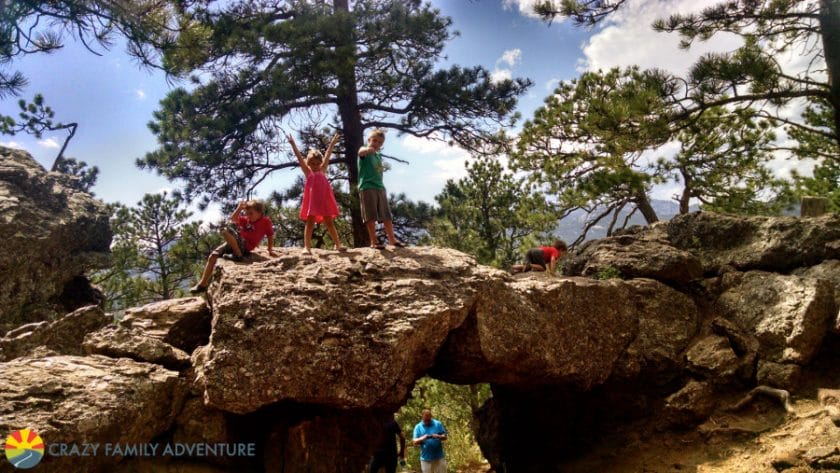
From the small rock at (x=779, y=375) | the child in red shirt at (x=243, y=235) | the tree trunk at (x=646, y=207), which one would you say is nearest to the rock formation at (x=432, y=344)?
the small rock at (x=779, y=375)

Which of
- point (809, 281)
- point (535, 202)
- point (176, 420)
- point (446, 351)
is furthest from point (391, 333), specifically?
point (535, 202)

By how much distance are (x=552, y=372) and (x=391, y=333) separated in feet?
8.98

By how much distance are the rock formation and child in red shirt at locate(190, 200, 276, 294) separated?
1.10 ft

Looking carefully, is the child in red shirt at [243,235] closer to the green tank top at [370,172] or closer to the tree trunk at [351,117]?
the green tank top at [370,172]

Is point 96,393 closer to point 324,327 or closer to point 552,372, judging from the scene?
point 324,327

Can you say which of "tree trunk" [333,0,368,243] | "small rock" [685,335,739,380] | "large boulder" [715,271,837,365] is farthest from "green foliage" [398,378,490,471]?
"large boulder" [715,271,837,365]

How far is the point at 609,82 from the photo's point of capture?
44.1ft

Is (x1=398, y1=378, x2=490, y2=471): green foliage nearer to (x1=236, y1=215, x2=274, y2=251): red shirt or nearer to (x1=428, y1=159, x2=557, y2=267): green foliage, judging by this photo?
(x1=428, y1=159, x2=557, y2=267): green foliage

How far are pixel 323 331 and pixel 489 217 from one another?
13.6 m

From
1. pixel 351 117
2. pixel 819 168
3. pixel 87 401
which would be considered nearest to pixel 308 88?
pixel 351 117

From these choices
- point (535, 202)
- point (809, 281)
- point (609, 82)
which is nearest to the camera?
point (809, 281)

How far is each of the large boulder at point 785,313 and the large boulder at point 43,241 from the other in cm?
1267

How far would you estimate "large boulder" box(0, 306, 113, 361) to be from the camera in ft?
20.8

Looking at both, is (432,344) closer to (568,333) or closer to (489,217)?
(568,333)
